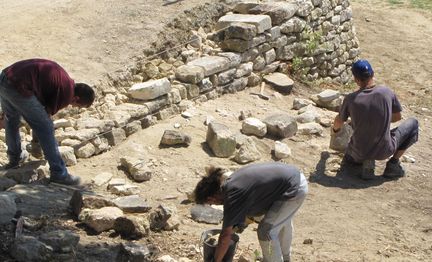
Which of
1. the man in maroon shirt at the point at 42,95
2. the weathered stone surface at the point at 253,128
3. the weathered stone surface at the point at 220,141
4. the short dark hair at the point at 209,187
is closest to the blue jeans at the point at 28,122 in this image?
the man in maroon shirt at the point at 42,95

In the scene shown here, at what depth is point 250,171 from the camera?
5.38 m

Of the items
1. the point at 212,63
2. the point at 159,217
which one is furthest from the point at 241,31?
the point at 159,217

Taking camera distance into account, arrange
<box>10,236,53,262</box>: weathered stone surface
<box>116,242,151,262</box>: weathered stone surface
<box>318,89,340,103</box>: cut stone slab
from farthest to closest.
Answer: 1. <box>318,89,340,103</box>: cut stone slab
2. <box>116,242,151,262</box>: weathered stone surface
3. <box>10,236,53,262</box>: weathered stone surface

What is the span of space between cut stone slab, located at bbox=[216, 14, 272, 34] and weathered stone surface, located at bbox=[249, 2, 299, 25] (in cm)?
21

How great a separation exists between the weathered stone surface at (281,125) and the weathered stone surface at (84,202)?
111 inches

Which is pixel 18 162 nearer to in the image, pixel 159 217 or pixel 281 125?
pixel 159 217

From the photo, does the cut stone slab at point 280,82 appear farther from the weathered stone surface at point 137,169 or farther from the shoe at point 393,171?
the weathered stone surface at point 137,169

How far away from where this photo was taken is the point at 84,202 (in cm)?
627

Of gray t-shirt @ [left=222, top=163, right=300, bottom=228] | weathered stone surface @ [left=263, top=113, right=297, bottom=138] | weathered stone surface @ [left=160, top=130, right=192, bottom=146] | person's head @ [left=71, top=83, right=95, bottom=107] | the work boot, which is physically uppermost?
person's head @ [left=71, top=83, right=95, bottom=107]

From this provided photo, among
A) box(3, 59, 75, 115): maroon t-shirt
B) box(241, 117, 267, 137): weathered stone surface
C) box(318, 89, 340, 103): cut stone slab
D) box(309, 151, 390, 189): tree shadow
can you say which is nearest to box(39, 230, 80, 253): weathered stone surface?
box(3, 59, 75, 115): maroon t-shirt

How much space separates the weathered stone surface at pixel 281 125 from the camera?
868 centimetres

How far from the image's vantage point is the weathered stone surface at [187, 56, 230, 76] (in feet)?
29.9

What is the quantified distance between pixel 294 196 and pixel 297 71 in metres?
5.40

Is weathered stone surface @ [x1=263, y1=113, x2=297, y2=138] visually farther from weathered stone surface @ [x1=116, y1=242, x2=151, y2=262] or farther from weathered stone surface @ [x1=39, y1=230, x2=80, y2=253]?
weathered stone surface @ [x1=39, y1=230, x2=80, y2=253]
